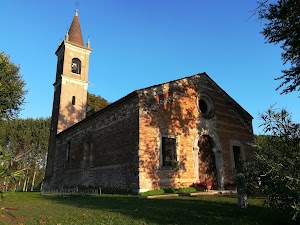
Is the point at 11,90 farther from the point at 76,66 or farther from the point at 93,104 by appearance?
the point at 93,104

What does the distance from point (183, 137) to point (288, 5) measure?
863 centimetres

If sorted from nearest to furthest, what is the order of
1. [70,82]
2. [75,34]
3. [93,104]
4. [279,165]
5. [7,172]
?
[7,172]
[279,165]
[70,82]
[75,34]
[93,104]

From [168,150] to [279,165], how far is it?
368 inches

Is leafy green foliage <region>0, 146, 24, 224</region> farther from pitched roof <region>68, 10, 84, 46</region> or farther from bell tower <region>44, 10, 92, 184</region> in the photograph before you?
pitched roof <region>68, 10, 84, 46</region>

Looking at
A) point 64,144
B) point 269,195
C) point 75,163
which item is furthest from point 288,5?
point 64,144

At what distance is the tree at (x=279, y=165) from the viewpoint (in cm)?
513

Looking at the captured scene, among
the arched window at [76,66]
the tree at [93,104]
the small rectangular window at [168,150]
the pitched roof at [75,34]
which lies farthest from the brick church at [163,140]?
the tree at [93,104]

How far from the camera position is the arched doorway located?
16.0 metres

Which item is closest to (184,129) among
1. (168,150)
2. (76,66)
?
(168,150)

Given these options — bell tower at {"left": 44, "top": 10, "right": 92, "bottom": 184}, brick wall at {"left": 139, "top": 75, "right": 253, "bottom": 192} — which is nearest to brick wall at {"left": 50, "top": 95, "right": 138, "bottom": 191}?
brick wall at {"left": 139, "top": 75, "right": 253, "bottom": 192}

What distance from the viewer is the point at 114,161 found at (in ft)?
50.1

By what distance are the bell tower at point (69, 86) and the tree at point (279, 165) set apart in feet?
74.6

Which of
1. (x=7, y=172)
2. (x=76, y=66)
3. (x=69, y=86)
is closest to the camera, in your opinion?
(x=7, y=172)

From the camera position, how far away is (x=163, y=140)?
14664mm
